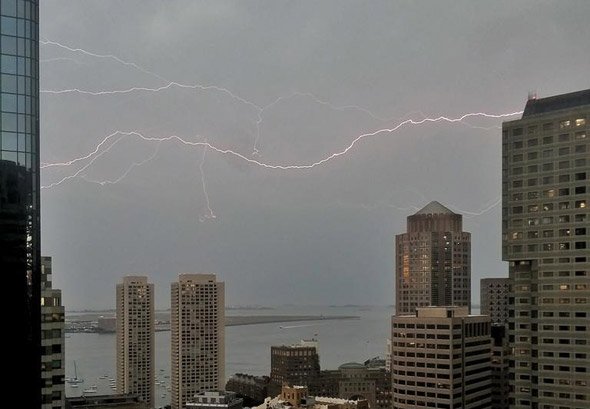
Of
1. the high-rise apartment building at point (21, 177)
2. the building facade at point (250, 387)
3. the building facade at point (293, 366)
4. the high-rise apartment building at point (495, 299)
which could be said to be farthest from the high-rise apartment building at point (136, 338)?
the high-rise apartment building at point (21, 177)

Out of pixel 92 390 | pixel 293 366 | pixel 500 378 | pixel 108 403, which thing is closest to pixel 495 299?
pixel 293 366

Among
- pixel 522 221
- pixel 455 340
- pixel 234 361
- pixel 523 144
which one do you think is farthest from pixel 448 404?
pixel 234 361

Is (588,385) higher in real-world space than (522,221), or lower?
lower

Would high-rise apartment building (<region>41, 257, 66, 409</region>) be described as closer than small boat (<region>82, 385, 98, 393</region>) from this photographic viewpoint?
Yes

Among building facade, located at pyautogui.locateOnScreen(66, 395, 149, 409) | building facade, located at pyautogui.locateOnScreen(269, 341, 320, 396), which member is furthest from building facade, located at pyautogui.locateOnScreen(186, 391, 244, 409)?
building facade, located at pyautogui.locateOnScreen(269, 341, 320, 396)

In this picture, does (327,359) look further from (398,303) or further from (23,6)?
(23,6)

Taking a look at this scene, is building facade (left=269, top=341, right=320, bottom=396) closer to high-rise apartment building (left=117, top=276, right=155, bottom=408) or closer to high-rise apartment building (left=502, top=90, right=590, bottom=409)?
→ high-rise apartment building (left=117, top=276, right=155, bottom=408)

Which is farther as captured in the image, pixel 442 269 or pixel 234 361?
pixel 234 361
